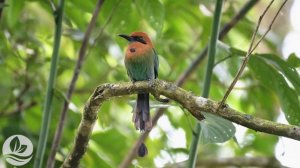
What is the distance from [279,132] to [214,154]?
2.80 metres

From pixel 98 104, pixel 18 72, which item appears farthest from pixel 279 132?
pixel 18 72

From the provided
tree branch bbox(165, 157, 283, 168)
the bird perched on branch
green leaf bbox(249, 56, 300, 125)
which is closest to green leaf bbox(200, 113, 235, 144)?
green leaf bbox(249, 56, 300, 125)

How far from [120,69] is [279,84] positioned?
3.91 ft

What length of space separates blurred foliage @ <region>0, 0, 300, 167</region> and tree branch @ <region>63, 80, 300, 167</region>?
1.02 ft

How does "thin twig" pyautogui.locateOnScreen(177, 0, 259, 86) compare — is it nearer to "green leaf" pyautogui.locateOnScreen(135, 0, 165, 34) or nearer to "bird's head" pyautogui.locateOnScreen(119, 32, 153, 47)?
"bird's head" pyautogui.locateOnScreen(119, 32, 153, 47)

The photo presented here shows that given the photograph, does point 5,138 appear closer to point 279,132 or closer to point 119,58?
point 119,58

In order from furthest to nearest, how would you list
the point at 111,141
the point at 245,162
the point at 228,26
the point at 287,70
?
the point at 245,162 < the point at 111,141 < the point at 228,26 < the point at 287,70

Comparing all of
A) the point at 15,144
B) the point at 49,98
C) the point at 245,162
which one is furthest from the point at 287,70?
the point at 15,144

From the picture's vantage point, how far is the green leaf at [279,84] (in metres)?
2.10

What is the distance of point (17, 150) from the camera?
2.38 meters

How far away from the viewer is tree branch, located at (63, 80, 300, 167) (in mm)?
1452

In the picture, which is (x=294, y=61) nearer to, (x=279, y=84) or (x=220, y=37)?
(x=279, y=84)

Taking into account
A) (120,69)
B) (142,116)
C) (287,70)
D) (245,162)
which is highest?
(120,69)

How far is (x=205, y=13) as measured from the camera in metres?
3.35
